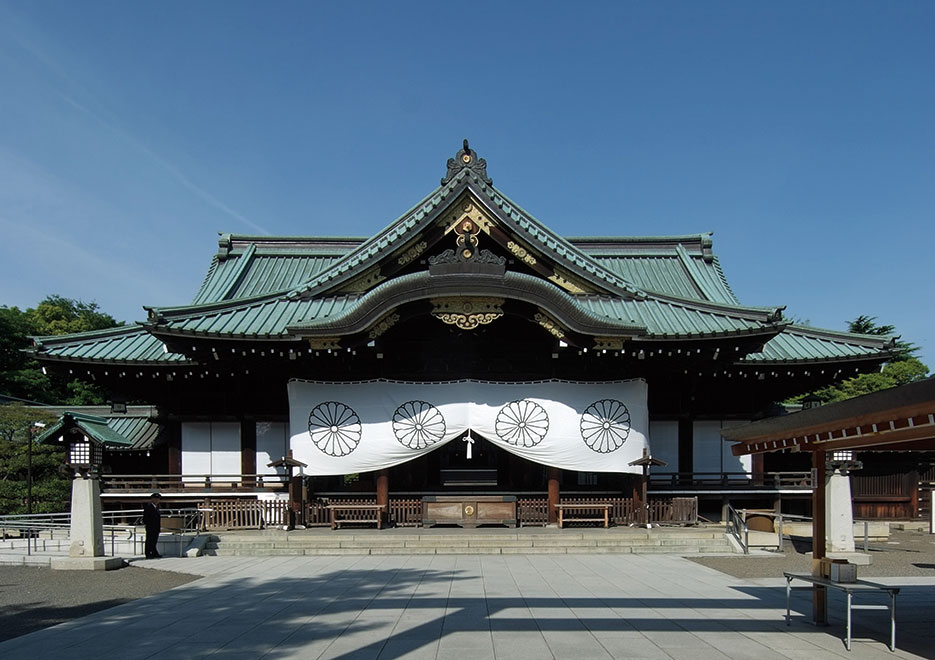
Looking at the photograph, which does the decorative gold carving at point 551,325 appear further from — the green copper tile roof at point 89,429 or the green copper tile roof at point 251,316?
the green copper tile roof at point 89,429

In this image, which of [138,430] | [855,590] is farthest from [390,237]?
[855,590]

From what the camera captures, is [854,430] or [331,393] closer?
[854,430]

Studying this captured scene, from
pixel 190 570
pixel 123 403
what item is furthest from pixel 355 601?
pixel 123 403

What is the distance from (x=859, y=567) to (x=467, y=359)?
9.92 meters

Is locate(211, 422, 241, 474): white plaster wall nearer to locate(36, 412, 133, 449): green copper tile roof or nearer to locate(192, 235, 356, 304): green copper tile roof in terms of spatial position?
locate(36, 412, 133, 449): green copper tile roof

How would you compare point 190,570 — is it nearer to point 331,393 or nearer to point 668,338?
point 331,393

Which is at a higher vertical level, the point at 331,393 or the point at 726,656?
the point at 331,393

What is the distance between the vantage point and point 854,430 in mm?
7102

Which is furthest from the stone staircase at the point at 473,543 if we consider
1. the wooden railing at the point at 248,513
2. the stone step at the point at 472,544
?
the wooden railing at the point at 248,513

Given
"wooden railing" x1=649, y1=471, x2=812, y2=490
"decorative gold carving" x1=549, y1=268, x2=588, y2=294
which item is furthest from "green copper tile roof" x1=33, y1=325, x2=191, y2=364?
"wooden railing" x1=649, y1=471, x2=812, y2=490

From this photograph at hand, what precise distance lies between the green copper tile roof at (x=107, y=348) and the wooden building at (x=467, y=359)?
0.05 meters

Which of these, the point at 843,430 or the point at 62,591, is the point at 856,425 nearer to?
the point at 843,430

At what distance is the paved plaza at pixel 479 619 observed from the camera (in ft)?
25.2

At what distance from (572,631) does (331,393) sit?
409 inches
